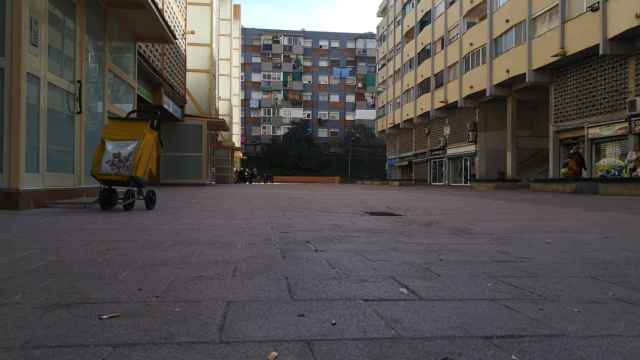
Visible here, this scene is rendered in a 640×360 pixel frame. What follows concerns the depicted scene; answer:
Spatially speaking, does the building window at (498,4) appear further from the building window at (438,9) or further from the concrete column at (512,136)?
the building window at (438,9)

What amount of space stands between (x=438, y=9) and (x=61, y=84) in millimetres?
39440

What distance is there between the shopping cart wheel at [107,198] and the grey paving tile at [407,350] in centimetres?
784

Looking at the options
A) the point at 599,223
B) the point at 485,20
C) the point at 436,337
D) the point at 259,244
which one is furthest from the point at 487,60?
the point at 436,337

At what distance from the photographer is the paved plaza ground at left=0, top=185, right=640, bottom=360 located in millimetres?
2330

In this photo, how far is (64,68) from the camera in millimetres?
10516

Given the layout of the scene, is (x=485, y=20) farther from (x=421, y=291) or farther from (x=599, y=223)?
(x=421, y=291)

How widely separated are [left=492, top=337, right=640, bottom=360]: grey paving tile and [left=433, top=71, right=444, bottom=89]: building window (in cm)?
4290

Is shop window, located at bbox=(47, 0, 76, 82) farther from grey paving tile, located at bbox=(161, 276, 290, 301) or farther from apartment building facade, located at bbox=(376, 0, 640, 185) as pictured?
apartment building facade, located at bbox=(376, 0, 640, 185)

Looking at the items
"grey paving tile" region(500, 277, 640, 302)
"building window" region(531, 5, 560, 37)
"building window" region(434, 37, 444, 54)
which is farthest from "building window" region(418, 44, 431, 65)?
"grey paving tile" region(500, 277, 640, 302)

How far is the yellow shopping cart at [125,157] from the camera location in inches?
353

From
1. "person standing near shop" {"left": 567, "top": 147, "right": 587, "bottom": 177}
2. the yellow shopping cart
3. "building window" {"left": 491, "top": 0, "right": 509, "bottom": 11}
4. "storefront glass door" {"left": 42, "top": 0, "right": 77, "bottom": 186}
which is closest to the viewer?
the yellow shopping cart

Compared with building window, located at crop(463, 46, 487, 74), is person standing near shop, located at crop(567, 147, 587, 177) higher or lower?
lower

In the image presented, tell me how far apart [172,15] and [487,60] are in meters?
19.3

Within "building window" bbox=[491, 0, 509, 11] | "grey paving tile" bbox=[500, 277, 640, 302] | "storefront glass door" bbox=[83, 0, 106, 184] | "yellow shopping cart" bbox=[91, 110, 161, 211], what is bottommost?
"grey paving tile" bbox=[500, 277, 640, 302]
